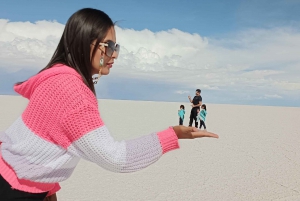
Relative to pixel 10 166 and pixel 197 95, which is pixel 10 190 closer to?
pixel 10 166

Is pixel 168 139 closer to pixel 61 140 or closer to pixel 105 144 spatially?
pixel 105 144

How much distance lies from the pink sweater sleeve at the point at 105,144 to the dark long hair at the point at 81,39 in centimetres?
15

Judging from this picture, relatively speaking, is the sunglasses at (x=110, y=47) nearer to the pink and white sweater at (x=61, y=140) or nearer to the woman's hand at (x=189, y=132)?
the pink and white sweater at (x=61, y=140)

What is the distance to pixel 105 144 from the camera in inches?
42.1

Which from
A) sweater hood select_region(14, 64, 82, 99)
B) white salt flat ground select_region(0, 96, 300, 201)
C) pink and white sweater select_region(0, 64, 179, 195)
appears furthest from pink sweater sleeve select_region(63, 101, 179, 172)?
white salt flat ground select_region(0, 96, 300, 201)

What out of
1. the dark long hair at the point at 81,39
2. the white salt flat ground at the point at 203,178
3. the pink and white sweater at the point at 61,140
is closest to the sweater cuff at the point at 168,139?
the pink and white sweater at the point at 61,140

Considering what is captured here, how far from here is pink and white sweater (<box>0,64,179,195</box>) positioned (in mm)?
1060

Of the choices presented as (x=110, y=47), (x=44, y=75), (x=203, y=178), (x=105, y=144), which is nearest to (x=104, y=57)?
(x=110, y=47)

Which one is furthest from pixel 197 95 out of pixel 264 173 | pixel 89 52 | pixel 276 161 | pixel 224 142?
pixel 89 52

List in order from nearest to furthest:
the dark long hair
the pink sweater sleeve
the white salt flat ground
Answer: the pink sweater sleeve → the dark long hair → the white salt flat ground

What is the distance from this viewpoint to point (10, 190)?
1.19 m

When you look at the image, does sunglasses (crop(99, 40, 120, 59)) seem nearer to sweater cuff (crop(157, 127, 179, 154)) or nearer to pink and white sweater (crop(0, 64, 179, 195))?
pink and white sweater (crop(0, 64, 179, 195))

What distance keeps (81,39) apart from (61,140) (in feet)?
1.09

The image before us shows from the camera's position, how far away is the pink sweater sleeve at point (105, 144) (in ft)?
3.45
